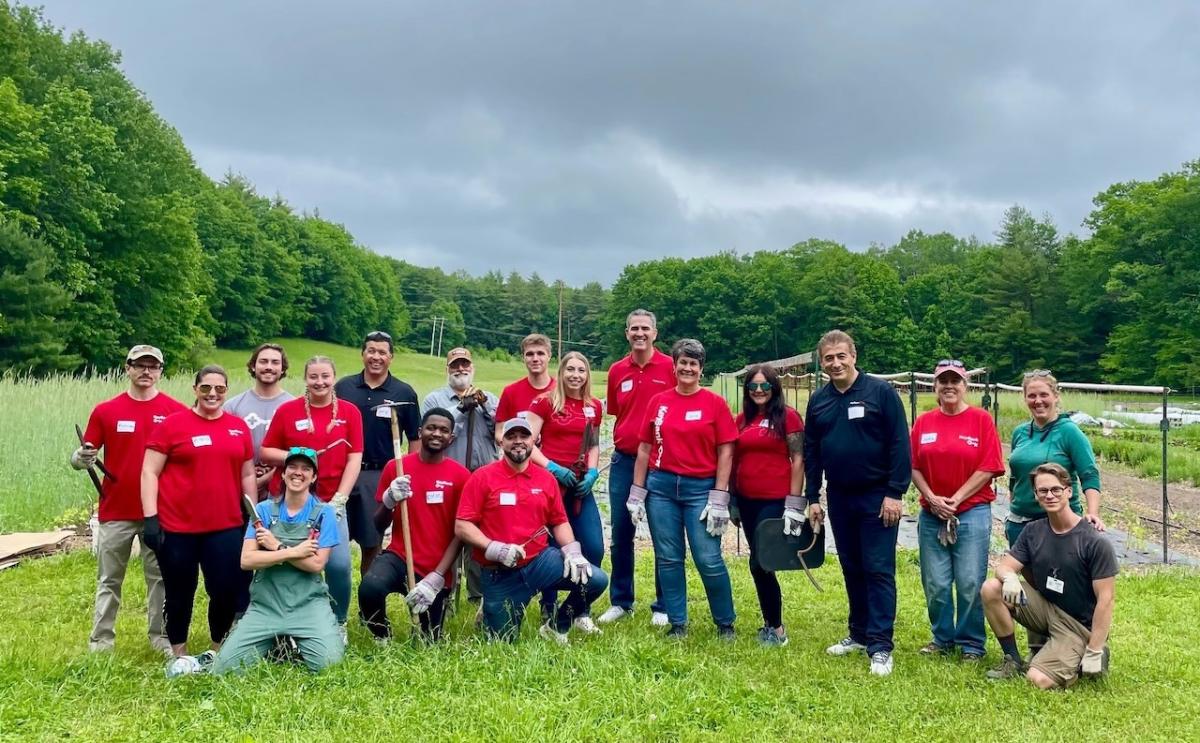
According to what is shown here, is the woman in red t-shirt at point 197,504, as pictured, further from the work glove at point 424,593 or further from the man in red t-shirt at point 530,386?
the man in red t-shirt at point 530,386

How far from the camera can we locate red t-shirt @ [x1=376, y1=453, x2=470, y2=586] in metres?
4.80

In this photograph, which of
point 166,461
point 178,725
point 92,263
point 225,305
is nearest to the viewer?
point 178,725

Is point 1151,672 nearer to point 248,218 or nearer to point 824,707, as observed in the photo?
point 824,707

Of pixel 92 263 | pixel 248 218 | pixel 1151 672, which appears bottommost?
pixel 1151 672

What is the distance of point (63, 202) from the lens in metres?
27.0

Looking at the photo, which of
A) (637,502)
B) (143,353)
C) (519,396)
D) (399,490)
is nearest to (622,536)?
(637,502)

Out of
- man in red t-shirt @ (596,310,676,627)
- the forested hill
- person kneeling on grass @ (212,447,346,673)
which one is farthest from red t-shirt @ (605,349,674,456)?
the forested hill

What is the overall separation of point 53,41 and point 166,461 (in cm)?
3414

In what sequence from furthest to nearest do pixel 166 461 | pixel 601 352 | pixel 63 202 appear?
pixel 601 352
pixel 63 202
pixel 166 461

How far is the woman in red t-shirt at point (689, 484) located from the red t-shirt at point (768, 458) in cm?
13

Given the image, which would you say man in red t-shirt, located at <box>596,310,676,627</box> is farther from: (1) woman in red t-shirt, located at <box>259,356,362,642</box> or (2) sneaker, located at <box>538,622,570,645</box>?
(1) woman in red t-shirt, located at <box>259,356,362,642</box>

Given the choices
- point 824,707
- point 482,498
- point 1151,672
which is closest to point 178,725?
point 482,498

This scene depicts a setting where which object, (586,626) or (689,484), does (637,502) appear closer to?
(689,484)

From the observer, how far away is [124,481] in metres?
4.62
